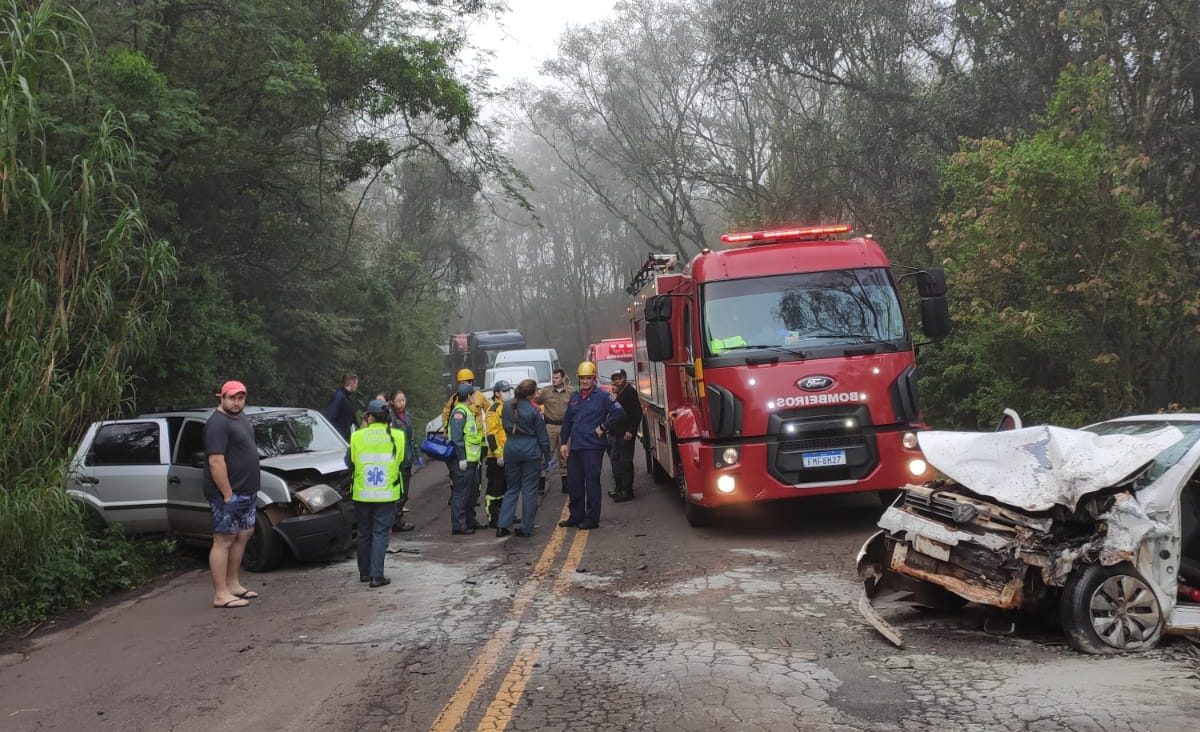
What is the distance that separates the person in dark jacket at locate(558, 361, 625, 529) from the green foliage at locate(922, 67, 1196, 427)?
632 cm

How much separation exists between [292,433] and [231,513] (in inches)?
103

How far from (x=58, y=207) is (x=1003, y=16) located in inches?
665

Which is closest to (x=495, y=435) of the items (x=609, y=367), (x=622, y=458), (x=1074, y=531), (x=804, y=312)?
(x=622, y=458)

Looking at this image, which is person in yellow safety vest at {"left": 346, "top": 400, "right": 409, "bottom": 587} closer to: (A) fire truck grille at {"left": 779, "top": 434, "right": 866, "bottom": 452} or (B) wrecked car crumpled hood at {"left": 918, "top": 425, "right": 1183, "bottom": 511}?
(A) fire truck grille at {"left": 779, "top": 434, "right": 866, "bottom": 452}

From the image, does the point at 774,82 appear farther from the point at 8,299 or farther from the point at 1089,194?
the point at 8,299

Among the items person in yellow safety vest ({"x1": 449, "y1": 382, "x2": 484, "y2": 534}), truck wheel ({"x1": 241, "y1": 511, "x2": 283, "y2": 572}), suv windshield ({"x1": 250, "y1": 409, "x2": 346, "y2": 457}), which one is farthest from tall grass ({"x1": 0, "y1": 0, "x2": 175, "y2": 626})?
person in yellow safety vest ({"x1": 449, "y1": 382, "x2": 484, "y2": 534})

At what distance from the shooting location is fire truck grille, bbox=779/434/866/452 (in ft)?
31.1

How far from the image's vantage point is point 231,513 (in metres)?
8.01

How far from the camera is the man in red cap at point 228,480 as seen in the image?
788 centimetres

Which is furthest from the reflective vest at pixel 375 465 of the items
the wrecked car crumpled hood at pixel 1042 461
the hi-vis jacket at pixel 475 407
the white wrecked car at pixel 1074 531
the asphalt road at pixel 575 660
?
the wrecked car crumpled hood at pixel 1042 461

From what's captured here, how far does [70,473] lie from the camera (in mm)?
8508

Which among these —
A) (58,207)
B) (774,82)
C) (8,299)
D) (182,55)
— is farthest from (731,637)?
(774,82)

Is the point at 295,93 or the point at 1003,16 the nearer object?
the point at 295,93

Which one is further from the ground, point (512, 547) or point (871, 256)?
point (871, 256)
